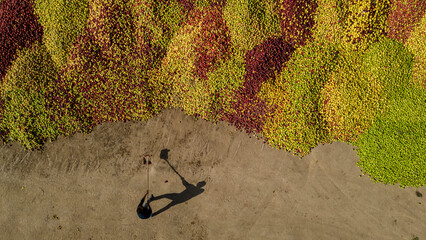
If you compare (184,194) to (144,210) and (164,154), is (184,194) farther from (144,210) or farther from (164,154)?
(164,154)

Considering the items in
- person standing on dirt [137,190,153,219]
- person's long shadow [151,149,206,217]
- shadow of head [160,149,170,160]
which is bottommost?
person standing on dirt [137,190,153,219]

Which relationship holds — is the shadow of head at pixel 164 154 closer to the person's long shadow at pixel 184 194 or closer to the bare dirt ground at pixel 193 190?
the bare dirt ground at pixel 193 190

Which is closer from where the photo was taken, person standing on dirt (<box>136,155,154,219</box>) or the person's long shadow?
person standing on dirt (<box>136,155,154,219</box>)

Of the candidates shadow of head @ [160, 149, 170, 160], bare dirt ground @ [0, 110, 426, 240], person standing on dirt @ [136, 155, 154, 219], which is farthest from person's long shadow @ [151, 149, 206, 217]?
shadow of head @ [160, 149, 170, 160]

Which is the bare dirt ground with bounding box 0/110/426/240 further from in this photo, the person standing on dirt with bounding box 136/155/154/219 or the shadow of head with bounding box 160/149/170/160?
the person standing on dirt with bounding box 136/155/154/219

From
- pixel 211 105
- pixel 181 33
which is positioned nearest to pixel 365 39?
pixel 211 105

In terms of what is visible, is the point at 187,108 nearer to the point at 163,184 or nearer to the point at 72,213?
the point at 163,184

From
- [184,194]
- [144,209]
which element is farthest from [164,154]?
[144,209]

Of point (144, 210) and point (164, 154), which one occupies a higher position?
Result: point (164, 154)
